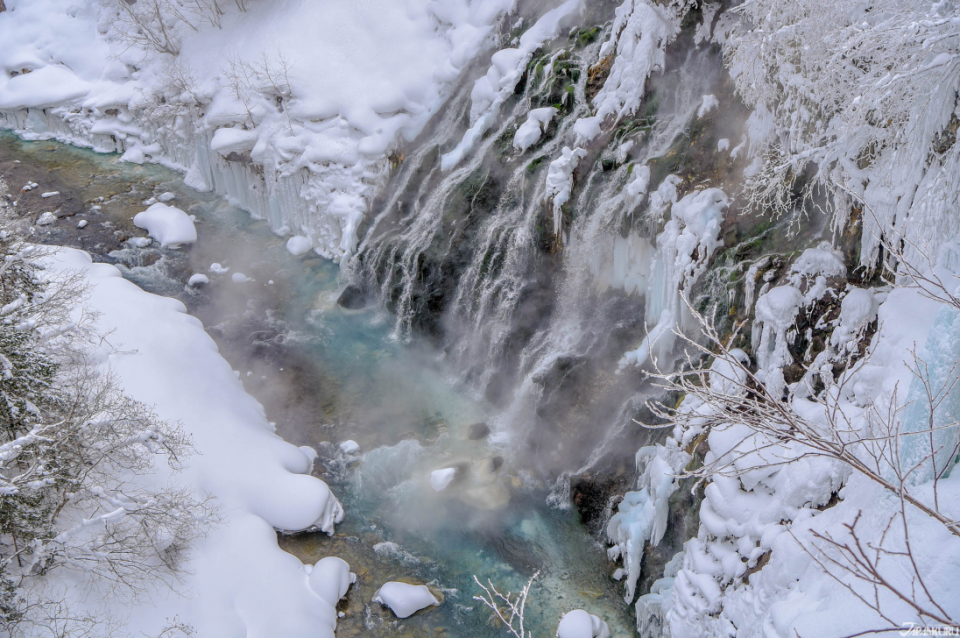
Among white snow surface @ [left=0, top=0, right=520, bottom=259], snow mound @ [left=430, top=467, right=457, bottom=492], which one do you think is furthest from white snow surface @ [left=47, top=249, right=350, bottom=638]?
white snow surface @ [left=0, top=0, right=520, bottom=259]

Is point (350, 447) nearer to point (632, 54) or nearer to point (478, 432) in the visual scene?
point (478, 432)

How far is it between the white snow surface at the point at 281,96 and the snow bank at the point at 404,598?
757 centimetres

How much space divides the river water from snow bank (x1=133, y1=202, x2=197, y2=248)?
0.81 feet

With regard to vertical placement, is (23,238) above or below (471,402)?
above

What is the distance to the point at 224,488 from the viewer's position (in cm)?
827

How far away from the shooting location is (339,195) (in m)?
14.5

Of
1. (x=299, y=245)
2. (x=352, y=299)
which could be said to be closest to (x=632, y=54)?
(x=352, y=299)

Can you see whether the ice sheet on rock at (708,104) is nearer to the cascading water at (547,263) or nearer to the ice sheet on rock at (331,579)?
the cascading water at (547,263)

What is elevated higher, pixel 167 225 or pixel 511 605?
pixel 511 605

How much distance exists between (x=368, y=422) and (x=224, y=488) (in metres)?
2.76

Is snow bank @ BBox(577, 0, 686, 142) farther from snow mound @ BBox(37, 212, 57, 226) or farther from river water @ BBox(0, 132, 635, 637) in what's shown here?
snow mound @ BBox(37, 212, 57, 226)

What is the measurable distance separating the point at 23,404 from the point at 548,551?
600 centimetres

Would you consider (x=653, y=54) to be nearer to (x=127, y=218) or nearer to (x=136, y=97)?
(x=127, y=218)

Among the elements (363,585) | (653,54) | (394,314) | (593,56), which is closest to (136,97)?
(394,314)
